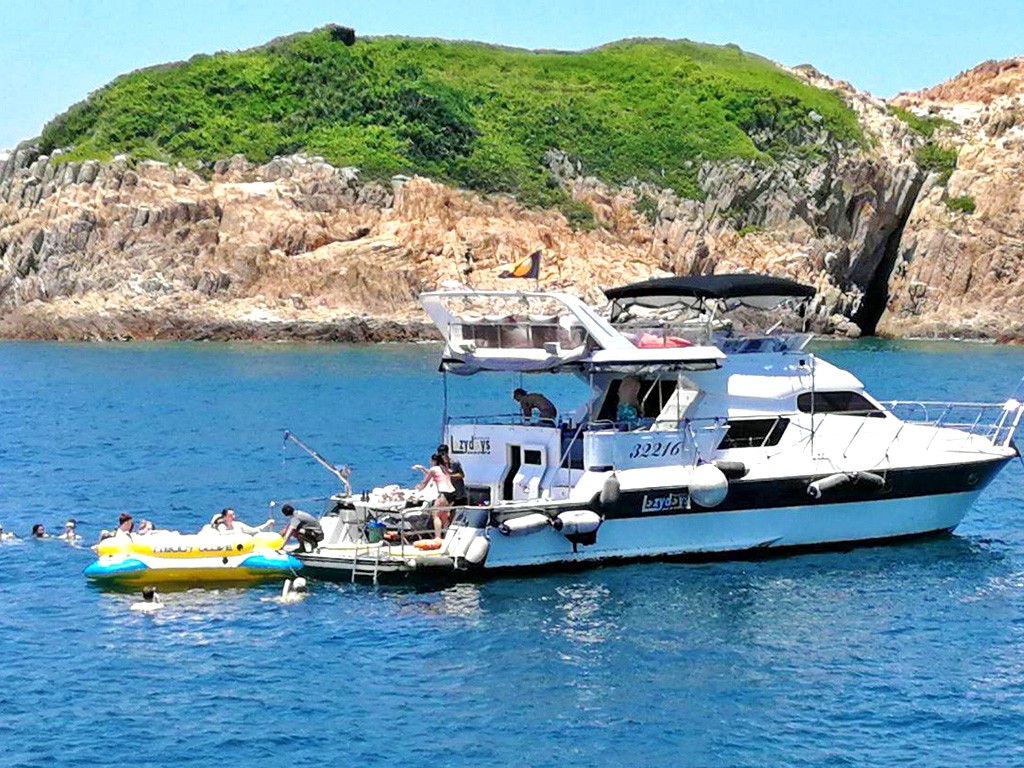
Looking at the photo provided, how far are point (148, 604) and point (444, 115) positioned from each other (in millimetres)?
93719

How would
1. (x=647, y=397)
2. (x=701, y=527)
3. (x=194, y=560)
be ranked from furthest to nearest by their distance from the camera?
(x=647, y=397)
(x=701, y=527)
(x=194, y=560)

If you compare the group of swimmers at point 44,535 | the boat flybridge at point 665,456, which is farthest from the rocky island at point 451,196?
the boat flybridge at point 665,456

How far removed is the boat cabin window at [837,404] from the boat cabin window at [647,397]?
2.74 m

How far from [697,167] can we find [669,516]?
89.6 m

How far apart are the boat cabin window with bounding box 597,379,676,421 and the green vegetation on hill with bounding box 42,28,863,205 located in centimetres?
7962

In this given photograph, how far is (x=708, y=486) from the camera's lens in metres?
27.2

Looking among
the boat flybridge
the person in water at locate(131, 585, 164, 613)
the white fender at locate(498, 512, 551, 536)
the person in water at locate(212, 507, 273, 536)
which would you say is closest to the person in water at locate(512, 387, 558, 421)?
the boat flybridge

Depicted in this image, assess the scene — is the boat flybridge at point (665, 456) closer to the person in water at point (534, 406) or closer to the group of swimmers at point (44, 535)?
the person in water at point (534, 406)

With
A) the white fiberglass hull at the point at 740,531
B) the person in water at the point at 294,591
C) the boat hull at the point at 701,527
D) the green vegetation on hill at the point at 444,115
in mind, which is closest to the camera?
the person in water at the point at 294,591

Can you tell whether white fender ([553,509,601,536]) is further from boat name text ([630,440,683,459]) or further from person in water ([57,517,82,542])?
person in water ([57,517,82,542])

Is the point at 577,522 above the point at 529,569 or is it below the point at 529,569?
above

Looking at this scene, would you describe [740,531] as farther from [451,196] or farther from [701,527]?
[451,196]

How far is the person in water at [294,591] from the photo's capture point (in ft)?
82.9

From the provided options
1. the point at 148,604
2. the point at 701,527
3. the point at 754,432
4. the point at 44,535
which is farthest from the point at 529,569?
the point at 44,535
